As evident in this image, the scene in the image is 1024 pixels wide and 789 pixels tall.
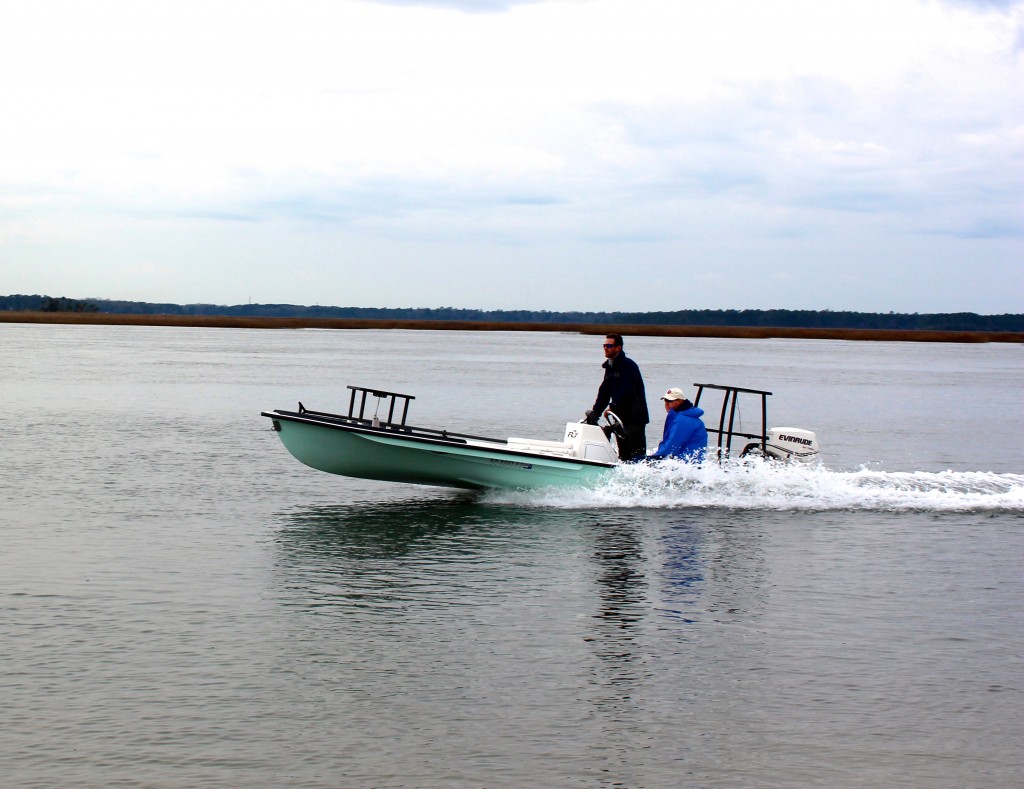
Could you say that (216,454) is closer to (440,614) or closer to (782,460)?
(782,460)

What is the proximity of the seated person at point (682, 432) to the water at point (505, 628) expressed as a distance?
1.65 ft

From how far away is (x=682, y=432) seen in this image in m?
14.8

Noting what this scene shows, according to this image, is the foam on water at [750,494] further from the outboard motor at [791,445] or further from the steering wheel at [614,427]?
the steering wheel at [614,427]

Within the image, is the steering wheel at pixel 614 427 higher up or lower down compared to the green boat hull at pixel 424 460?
higher up

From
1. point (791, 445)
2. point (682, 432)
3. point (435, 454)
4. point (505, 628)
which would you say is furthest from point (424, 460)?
point (505, 628)

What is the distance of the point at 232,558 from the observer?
40.7 ft

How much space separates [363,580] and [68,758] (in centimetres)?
480

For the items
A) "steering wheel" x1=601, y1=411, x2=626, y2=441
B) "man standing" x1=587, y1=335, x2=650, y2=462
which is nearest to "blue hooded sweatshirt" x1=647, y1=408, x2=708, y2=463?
"man standing" x1=587, y1=335, x2=650, y2=462

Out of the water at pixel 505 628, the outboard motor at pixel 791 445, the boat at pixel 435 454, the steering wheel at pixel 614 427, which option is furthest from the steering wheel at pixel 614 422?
the outboard motor at pixel 791 445

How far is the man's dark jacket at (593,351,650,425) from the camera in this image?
14.8m

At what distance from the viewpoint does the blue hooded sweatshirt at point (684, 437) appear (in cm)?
1479

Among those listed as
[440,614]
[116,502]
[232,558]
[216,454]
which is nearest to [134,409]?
[216,454]

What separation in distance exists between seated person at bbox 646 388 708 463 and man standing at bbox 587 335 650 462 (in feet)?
1.01

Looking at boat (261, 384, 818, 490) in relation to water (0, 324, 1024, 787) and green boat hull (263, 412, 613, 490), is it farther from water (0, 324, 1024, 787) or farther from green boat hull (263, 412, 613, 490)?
water (0, 324, 1024, 787)
